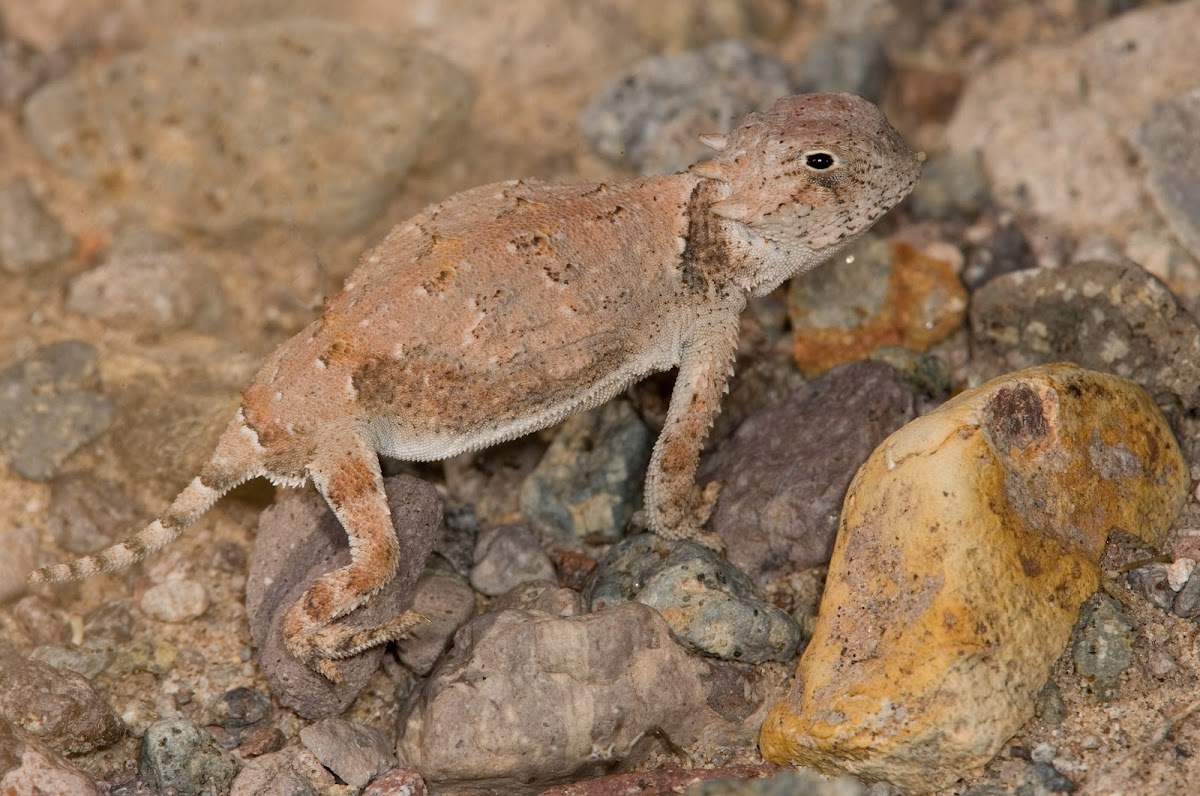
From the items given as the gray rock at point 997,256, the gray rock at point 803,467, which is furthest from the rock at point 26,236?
the gray rock at point 997,256

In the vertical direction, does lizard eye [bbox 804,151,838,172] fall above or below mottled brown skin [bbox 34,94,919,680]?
above

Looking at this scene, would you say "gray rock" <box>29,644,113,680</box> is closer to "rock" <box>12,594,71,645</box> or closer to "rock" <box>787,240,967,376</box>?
"rock" <box>12,594,71,645</box>

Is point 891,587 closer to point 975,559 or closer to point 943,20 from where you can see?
point 975,559

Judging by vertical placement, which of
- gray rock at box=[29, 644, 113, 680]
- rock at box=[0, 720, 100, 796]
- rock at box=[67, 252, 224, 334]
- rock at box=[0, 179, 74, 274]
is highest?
rock at box=[0, 179, 74, 274]

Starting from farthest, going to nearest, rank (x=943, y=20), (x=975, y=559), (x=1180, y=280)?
1. (x=943, y=20)
2. (x=1180, y=280)
3. (x=975, y=559)

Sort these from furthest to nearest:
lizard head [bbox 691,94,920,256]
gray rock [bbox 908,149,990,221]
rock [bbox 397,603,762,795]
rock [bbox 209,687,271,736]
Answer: gray rock [bbox 908,149,990,221] < lizard head [bbox 691,94,920,256] < rock [bbox 209,687,271,736] < rock [bbox 397,603,762,795]

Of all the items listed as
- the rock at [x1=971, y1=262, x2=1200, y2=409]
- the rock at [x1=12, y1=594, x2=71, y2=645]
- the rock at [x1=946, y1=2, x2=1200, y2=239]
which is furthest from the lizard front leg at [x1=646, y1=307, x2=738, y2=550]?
the rock at [x1=12, y1=594, x2=71, y2=645]

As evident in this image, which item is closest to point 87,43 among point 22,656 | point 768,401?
point 22,656
